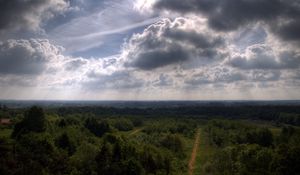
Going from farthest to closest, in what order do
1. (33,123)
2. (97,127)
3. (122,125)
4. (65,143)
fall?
(122,125)
(97,127)
(33,123)
(65,143)

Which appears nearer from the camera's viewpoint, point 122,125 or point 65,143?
point 65,143

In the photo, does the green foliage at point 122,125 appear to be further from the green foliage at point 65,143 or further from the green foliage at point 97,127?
the green foliage at point 65,143

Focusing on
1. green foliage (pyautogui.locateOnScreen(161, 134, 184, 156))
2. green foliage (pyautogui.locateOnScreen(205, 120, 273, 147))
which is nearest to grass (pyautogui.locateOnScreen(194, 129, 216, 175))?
green foliage (pyautogui.locateOnScreen(205, 120, 273, 147))

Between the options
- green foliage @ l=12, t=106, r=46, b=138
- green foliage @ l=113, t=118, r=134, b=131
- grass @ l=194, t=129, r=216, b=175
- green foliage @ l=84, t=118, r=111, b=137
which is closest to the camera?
grass @ l=194, t=129, r=216, b=175

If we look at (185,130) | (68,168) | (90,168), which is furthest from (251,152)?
(185,130)

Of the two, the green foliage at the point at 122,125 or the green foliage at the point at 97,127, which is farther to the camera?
the green foliage at the point at 122,125

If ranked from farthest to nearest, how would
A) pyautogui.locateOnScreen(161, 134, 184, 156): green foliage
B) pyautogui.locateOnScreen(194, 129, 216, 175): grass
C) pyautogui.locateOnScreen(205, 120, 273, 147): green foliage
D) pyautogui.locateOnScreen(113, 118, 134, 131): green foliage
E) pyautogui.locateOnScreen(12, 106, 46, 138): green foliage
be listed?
1. pyautogui.locateOnScreen(113, 118, 134, 131): green foliage
2. pyautogui.locateOnScreen(205, 120, 273, 147): green foliage
3. pyautogui.locateOnScreen(161, 134, 184, 156): green foliage
4. pyautogui.locateOnScreen(12, 106, 46, 138): green foliage
5. pyautogui.locateOnScreen(194, 129, 216, 175): grass

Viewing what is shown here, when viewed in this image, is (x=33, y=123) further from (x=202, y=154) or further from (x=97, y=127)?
(x=202, y=154)

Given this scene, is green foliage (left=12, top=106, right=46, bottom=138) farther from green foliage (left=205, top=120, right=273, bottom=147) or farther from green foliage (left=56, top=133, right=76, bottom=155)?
green foliage (left=205, top=120, right=273, bottom=147)

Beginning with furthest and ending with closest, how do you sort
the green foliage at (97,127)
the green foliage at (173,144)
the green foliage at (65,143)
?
the green foliage at (97,127) < the green foliage at (173,144) < the green foliage at (65,143)

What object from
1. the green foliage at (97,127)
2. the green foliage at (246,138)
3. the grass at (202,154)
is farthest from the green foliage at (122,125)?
the green foliage at (246,138)

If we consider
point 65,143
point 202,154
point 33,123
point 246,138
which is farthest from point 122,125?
point 65,143

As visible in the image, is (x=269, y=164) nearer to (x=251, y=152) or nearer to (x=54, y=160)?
(x=251, y=152)
